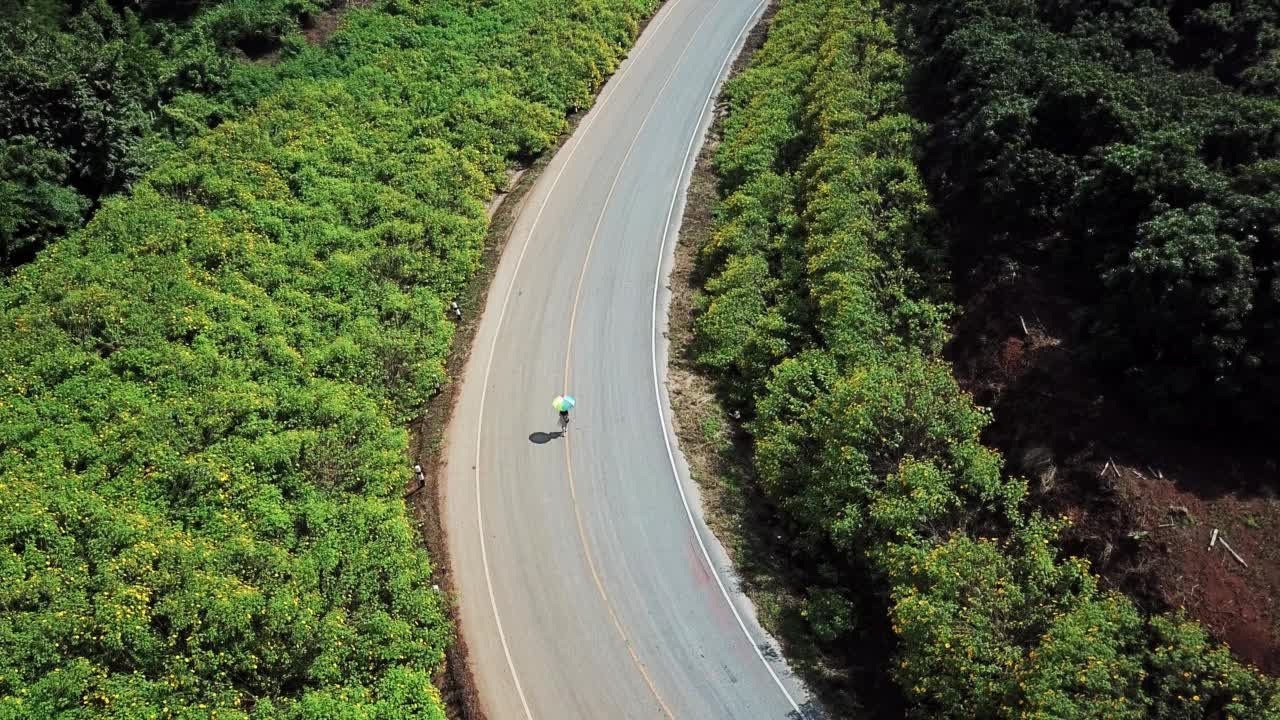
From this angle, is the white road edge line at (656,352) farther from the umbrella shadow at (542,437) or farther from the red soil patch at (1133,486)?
the red soil patch at (1133,486)

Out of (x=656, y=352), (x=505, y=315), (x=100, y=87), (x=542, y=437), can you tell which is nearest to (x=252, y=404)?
(x=542, y=437)

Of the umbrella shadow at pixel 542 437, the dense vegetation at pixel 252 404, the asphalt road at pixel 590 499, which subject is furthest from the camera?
the umbrella shadow at pixel 542 437

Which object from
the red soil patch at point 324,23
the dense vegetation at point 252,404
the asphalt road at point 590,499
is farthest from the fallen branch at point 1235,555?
the red soil patch at point 324,23

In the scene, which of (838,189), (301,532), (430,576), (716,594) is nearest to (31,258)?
(301,532)

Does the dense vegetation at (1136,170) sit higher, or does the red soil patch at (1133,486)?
the dense vegetation at (1136,170)

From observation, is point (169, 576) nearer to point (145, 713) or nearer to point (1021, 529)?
point (145, 713)

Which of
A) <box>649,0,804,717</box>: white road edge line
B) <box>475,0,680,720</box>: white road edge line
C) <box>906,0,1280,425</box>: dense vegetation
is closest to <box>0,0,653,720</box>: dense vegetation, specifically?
<box>475,0,680,720</box>: white road edge line
